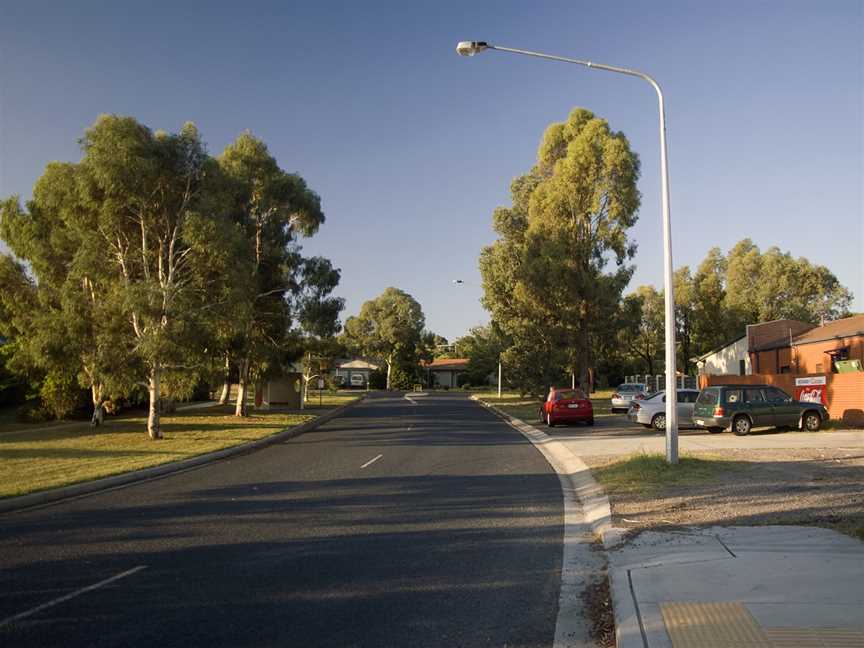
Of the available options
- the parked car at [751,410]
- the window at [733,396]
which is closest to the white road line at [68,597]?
the parked car at [751,410]

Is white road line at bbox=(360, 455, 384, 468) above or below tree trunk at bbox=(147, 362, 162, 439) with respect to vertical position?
below

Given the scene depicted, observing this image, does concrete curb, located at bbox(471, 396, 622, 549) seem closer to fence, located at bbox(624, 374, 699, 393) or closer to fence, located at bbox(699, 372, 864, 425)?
fence, located at bbox(699, 372, 864, 425)

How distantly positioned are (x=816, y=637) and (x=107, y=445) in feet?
66.1

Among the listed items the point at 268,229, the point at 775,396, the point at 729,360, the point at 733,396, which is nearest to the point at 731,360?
the point at 729,360

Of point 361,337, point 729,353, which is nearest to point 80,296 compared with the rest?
point 729,353

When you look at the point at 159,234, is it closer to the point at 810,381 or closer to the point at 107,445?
the point at 107,445

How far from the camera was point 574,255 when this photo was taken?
40.7m

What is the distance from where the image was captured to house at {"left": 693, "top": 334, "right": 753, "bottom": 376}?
4553 cm

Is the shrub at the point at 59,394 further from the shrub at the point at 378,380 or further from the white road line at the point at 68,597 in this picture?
the shrub at the point at 378,380

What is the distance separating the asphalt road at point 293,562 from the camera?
5422 millimetres

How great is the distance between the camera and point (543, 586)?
6551 mm

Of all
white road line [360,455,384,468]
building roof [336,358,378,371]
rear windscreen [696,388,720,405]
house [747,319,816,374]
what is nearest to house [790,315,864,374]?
house [747,319,816,374]

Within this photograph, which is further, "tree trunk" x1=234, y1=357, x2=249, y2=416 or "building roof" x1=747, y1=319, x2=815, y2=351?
"building roof" x1=747, y1=319, x2=815, y2=351

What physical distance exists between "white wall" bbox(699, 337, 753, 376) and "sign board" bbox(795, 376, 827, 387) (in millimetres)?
14877
